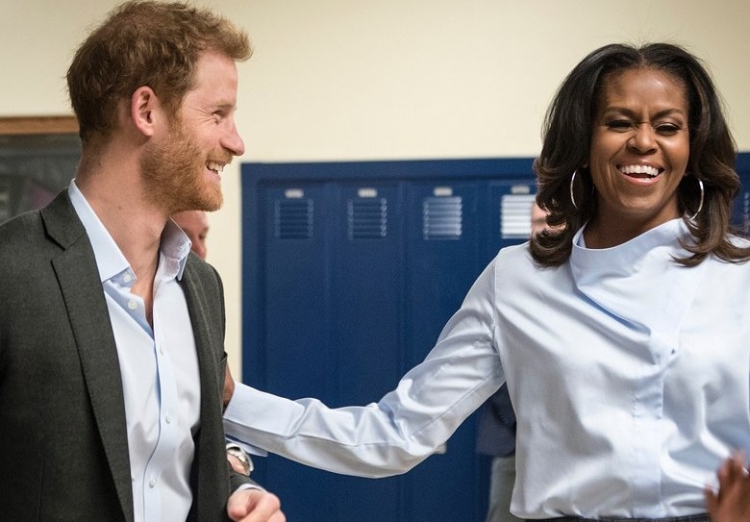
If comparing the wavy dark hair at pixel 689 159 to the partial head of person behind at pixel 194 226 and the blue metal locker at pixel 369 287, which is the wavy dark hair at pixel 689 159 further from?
the blue metal locker at pixel 369 287

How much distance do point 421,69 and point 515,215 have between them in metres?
0.72

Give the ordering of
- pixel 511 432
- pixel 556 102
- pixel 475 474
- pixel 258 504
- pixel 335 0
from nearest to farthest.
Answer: pixel 258 504
pixel 556 102
pixel 511 432
pixel 475 474
pixel 335 0

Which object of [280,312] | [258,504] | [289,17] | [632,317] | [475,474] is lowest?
[475,474]

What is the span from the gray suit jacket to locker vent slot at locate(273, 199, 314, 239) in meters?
2.47

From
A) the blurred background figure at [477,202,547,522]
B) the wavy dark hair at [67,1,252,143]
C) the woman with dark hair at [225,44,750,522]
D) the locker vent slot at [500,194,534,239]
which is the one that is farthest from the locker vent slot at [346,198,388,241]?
the wavy dark hair at [67,1,252,143]

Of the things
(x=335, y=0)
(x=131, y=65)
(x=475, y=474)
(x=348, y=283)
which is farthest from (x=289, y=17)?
(x=131, y=65)

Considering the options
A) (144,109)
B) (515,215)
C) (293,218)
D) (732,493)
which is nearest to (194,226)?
(293,218)

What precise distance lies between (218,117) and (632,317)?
750mm

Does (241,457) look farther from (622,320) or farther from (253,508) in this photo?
(622,320)

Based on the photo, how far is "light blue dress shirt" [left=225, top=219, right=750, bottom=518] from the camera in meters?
1.45

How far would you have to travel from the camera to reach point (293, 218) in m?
3.81

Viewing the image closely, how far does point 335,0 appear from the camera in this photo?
394 centimetres

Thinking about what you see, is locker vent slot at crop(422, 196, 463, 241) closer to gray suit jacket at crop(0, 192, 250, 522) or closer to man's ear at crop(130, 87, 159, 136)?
man's ear at crop(130, 87, 159, 136)

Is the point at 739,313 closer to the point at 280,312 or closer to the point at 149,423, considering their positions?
the point at 149,423
